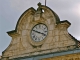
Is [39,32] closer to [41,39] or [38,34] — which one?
[38,34]

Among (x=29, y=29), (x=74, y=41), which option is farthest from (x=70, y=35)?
(x=29, y=29)

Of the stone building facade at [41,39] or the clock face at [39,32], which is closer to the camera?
the stone building facade at [41,39]

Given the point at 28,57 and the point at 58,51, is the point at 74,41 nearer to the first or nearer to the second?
the point at 58,51

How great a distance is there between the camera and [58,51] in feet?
63.4

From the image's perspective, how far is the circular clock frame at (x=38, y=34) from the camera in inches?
791

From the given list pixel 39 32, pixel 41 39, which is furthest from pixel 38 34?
pixel 41 39

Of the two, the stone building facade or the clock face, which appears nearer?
the stone building facade

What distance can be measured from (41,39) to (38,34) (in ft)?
0.89

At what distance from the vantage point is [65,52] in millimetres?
19094

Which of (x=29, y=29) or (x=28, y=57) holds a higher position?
(x=29, y=29)

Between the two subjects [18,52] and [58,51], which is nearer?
[58,51]

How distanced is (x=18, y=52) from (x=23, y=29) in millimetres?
1032

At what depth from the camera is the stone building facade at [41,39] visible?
19266 millimetres

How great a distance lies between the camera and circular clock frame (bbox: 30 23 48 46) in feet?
65.9
